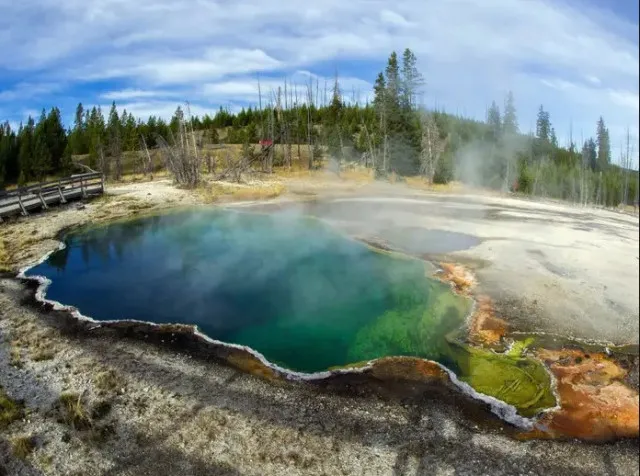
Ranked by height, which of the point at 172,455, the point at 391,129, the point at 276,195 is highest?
the point at 391,129

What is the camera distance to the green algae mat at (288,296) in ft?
23.6

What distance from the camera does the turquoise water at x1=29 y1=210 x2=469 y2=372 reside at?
7883 mm

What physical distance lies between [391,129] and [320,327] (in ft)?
74.4

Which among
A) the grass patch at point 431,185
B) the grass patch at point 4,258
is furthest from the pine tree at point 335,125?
the grass patch at point 4,258

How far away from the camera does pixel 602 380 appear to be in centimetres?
593

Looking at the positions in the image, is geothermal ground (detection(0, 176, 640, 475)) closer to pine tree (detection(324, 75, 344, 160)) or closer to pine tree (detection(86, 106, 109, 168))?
pine tree (detection(86, 106, 109, 168))

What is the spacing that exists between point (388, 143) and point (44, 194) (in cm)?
1909

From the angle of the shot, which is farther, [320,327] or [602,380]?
[320,327]

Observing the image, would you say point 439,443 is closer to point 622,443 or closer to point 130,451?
point 622,443

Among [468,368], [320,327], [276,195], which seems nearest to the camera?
[468,368]

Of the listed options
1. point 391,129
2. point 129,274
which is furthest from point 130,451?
point 391,129

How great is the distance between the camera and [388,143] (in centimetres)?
2919

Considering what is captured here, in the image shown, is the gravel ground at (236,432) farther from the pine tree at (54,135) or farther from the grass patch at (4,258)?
the pine tree at (54,135)

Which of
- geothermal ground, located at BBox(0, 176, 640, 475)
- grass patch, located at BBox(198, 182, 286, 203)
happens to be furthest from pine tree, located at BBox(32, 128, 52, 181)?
geothermal ground, located at BBox(0, 176, 640, 475)
